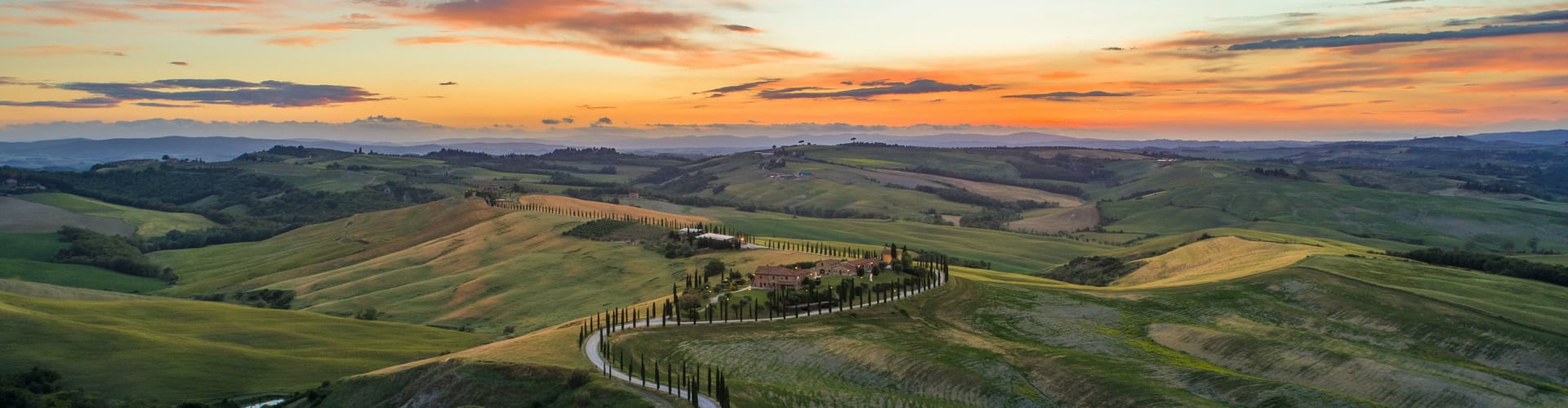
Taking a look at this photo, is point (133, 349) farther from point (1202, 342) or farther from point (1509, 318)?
point (1509, 318)

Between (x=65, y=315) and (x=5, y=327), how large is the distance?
464 inches

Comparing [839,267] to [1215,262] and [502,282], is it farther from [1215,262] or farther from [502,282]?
[1215,262]

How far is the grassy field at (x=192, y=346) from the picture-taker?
95.9 meters

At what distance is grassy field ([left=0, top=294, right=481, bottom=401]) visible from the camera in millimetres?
95938

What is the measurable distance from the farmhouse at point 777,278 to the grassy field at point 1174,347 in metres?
12.8

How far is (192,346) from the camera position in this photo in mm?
108250

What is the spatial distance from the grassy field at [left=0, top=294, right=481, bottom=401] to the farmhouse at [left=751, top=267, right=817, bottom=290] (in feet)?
126

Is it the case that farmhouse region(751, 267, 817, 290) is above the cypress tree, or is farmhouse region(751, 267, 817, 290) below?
above

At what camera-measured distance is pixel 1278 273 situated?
125 meters

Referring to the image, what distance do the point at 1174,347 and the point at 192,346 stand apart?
115 m

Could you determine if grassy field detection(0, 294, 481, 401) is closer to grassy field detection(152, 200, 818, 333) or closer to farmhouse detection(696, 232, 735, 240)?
grassy field detection(152, 200, 818, 333)

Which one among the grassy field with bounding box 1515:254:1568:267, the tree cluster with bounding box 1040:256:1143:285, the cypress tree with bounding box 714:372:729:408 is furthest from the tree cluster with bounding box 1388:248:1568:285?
the cypress tree with bounding box 714:372:729:408

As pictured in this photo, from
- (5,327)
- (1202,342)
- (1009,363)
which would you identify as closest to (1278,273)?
(1202,342)

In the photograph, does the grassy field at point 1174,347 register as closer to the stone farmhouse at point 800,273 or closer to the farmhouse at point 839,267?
the farmhouse at point 839,267
